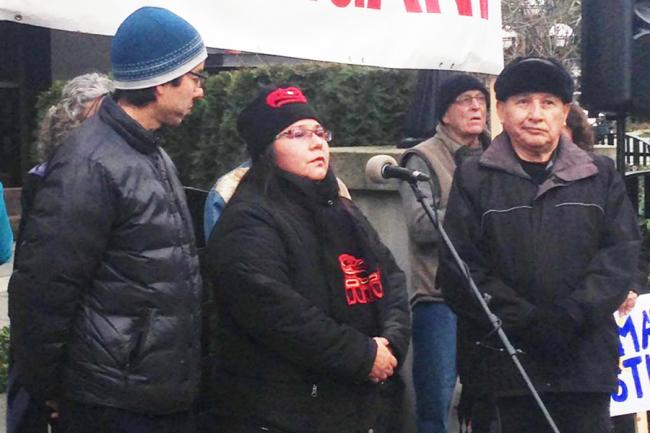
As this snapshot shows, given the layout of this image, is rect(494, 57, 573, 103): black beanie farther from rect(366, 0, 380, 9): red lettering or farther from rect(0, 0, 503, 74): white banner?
rect(366, 0, 380, 9): red lettering

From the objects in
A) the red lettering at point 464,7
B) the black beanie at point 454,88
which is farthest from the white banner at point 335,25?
the black beanie at point 454,88

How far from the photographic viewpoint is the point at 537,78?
4379 millimetres

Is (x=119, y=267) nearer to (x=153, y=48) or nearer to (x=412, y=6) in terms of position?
(x=153, y=48)

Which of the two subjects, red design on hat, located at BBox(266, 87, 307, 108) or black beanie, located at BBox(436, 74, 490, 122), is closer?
red design on hat, located at BBox(266, 87, 307, 108)

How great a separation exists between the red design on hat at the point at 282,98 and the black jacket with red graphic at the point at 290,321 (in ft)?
0.88

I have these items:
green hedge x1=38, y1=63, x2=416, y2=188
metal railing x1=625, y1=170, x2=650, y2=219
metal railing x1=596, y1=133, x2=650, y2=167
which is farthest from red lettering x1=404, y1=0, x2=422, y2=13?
metal railing x1=596, y1=133, x2=650, y2=167

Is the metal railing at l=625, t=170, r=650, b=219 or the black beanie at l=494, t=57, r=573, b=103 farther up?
the black beanie at l=494, t=57, r=573, b=103

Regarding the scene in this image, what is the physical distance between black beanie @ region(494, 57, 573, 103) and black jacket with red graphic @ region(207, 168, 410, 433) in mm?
863

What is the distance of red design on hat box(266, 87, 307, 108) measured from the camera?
4.18 metres

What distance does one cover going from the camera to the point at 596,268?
165 inches

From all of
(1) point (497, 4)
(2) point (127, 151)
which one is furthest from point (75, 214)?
(1) point (497, 4)

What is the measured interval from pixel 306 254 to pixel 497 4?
1.49 m

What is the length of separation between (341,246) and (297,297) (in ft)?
0.95

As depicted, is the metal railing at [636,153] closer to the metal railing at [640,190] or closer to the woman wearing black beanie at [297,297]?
the metal railing at [640,190]
